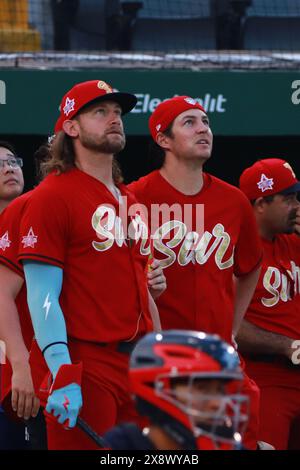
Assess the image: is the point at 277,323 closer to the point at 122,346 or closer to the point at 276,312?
the point at 276,312

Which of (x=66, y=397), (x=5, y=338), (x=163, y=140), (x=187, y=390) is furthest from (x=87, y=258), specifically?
(x=187, y=390)

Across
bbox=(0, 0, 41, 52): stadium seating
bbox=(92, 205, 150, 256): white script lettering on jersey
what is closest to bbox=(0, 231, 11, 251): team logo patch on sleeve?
bbox=(92, 205, 150, 256): white script lettering on jersey

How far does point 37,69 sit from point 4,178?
1.87m

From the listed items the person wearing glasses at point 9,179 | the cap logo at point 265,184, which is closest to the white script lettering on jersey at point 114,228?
the person wearing glasses at point 9,179

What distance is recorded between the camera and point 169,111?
5359mm

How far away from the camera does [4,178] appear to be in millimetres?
5727

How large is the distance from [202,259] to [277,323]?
1.01 m

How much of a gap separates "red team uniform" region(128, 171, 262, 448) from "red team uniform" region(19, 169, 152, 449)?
0.54 meters

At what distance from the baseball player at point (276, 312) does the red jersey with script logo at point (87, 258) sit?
1.43 metres

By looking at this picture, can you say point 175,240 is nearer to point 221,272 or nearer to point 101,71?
point 221,272

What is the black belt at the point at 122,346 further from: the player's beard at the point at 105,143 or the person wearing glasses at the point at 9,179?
→ the person wearing glasses at the point at 9,179

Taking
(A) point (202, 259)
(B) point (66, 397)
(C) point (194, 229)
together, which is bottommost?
(B) point (66, 397)

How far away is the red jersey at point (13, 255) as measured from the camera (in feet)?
15.3
